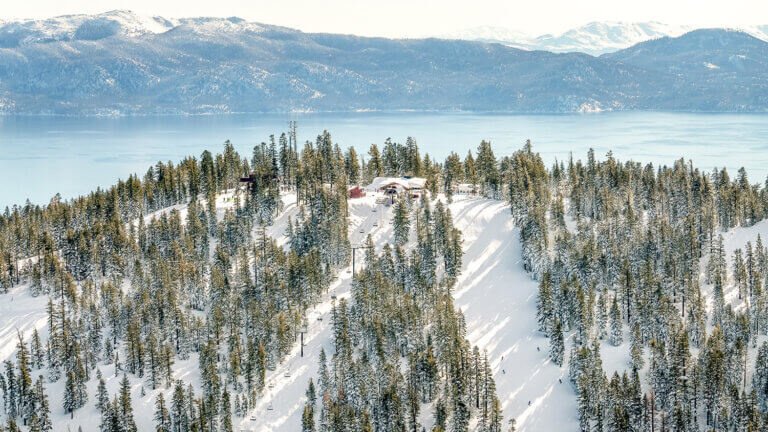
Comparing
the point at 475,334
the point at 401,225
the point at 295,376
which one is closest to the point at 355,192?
the point at 401,225

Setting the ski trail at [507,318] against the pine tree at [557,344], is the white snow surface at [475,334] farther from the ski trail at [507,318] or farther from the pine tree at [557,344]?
the pine tree at [557,344]

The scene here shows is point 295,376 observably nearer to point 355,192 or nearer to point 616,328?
point 616,328

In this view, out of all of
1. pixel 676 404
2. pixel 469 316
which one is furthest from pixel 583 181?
pixel 676 404

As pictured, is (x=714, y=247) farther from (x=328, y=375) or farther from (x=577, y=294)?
(x=328, y=375)

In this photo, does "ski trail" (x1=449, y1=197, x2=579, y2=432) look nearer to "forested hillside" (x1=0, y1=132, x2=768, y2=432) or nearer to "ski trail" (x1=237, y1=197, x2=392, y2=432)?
"forested hillside" (x1=0, y1=132, x2=768, y2=432)

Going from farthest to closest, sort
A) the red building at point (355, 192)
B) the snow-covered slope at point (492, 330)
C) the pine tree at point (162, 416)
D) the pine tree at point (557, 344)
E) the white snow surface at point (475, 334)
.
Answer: the red building at point (355, 192), the pine tree at point (557, 344), the white snow surface at point (475, 334), the snow-covered slope at point (492, 330), the pine tree at point (162, 416)

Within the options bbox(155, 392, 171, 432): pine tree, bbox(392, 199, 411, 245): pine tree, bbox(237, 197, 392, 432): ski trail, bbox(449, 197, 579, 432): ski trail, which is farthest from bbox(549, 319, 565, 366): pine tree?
bbox(155, 392, 171, 432): pine tree

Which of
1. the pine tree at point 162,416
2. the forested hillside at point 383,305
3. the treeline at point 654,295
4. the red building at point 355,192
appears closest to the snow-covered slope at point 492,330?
the forested hillside at point 383,305

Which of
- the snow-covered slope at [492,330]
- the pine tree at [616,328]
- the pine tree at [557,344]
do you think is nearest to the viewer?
the snow-covered slope at [492,330]
